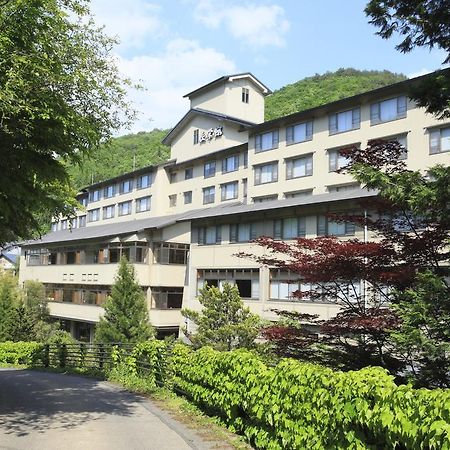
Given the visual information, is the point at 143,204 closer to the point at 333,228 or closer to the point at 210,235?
the point at 210,235

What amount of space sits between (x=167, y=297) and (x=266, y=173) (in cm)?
1224

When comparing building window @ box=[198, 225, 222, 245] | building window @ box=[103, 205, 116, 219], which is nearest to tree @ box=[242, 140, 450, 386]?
building window @ box=[198, 225, 222, 245]

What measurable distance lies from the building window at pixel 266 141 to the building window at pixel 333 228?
10.3 metres

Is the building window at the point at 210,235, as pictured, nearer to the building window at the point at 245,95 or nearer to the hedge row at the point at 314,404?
the building window at the point at 245,95

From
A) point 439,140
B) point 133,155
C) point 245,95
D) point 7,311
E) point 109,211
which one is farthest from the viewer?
point 133,155

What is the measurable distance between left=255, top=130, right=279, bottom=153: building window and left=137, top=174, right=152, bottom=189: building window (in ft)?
53.2

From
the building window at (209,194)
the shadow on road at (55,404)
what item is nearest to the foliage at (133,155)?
the building window at (209,194)

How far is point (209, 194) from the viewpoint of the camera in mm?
46656

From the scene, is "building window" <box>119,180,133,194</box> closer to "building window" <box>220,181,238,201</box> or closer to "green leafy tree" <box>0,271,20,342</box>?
→ "building window" <box>220,181,238,201</box>

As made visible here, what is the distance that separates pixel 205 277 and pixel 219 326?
1614 centimetres

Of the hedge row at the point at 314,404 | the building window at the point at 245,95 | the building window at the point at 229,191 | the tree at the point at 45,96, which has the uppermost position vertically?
the building window at the point at 245,95

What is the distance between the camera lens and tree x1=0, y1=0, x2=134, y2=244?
7801 millimetres

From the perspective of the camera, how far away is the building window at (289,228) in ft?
106

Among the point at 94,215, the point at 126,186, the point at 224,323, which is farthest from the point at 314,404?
the point at 94,215
